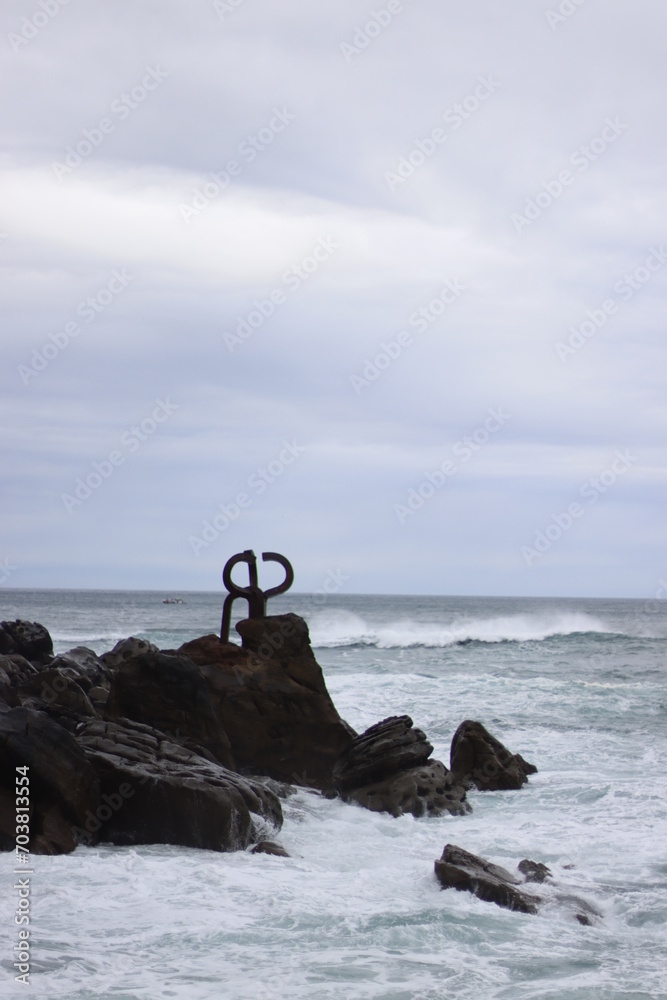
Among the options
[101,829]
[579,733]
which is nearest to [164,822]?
[101,829]

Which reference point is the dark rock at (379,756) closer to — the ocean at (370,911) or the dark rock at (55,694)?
the ocean at (370,911)

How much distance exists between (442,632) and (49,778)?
139 ft

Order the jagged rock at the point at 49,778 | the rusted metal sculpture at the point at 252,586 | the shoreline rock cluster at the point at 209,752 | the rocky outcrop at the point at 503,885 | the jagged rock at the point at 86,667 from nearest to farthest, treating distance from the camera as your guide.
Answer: the rocky outcrop at the point at 503,885, the jagged rock at the point at 49,778, the shoreline rock cluster at the point at 209,752, the rusted metal sculpture at the point at 252,586, the jagged rock at the point at 86,667

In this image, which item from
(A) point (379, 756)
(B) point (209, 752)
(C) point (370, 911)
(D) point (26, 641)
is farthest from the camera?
(D) point (26, 641)

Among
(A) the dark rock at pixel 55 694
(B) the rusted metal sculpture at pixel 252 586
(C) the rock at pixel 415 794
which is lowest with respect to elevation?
(C) the rock at pixel 415 794

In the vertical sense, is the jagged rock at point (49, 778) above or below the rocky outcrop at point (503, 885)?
above

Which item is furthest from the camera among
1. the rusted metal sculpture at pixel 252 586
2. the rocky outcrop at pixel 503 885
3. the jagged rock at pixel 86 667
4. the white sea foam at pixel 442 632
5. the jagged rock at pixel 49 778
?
the white sea foam at pixel 442 632

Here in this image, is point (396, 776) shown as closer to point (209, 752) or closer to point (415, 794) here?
point (415, 794)

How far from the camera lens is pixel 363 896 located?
806 centimetres

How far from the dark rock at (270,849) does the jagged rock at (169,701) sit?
2.40 meters

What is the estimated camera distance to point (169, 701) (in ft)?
38.0

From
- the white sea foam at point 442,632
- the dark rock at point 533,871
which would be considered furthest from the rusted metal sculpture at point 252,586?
the white sea foam at point 442,632

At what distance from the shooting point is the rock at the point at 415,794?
1151 cm

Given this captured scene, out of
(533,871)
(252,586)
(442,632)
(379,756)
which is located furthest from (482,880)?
(442,632)
